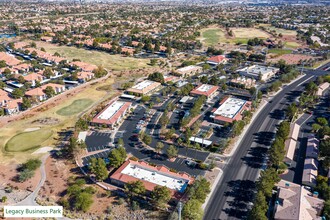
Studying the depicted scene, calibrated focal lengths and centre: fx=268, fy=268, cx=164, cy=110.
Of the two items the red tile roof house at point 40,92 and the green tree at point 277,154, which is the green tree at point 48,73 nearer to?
the red tile roof house at point 40,92

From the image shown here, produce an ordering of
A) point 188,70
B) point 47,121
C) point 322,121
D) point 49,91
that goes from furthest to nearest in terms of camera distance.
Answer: point 188,70
point 49,91
point 47,121
point 322,121

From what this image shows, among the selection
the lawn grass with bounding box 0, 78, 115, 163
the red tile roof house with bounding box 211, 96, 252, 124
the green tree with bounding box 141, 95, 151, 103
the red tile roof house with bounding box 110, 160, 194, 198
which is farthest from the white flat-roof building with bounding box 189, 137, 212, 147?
the lawn grass with bounding box 0, 78, 115, 163

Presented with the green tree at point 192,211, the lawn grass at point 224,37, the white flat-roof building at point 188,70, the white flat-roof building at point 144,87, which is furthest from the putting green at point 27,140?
the lawn grass at point 224,37

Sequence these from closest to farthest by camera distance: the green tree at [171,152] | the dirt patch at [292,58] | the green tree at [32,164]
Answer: the green tree at [32,164] → the green tree at [171,152] → the dirt patch at [292,58]

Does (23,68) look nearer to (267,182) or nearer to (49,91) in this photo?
(49,91)

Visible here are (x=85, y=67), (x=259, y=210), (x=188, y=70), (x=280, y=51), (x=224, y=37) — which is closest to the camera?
(x=259, y=210)

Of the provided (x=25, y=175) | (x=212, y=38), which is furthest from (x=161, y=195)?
(x=212, y=38)
